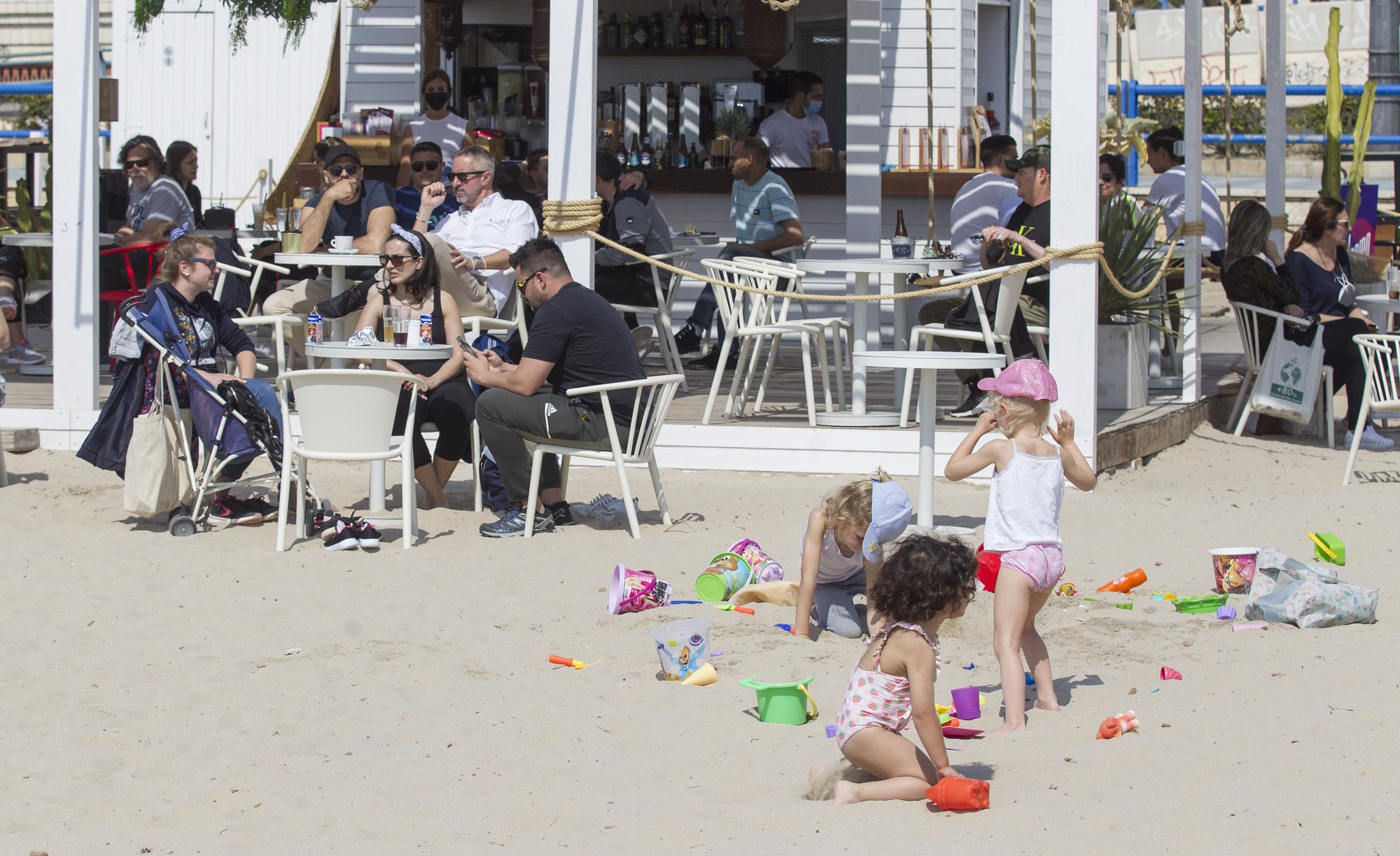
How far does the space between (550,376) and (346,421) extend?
83cm

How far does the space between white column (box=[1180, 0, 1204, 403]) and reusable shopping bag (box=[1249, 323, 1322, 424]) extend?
45 centimetres

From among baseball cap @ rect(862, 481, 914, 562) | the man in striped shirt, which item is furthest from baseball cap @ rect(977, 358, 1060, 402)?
the man in striped shirt

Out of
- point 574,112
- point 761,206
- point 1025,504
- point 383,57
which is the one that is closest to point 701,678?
point 1025,504

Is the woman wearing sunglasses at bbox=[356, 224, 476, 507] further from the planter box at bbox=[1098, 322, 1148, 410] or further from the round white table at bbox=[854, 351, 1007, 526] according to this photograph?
the planter box at bbox=[1098, 322, 1148, 410]

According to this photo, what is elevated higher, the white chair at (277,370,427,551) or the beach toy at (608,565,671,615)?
the white chair at (277,370,427,551)

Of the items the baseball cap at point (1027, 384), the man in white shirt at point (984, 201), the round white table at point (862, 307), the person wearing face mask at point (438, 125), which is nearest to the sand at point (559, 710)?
the baseball cap at point (1027, 384)

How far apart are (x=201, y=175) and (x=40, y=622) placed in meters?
10.5

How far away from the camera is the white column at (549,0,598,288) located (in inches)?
286

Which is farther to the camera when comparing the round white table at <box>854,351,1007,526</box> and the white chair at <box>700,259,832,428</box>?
the white chair at <box>700,259,832,428</box>

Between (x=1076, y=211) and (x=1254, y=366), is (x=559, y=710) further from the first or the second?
(x=1254, y=366)

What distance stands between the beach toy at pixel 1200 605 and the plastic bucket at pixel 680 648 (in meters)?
1.68

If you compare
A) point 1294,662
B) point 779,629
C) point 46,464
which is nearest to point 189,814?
point 779,629

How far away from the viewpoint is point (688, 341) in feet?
35.2

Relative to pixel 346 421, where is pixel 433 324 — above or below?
above
